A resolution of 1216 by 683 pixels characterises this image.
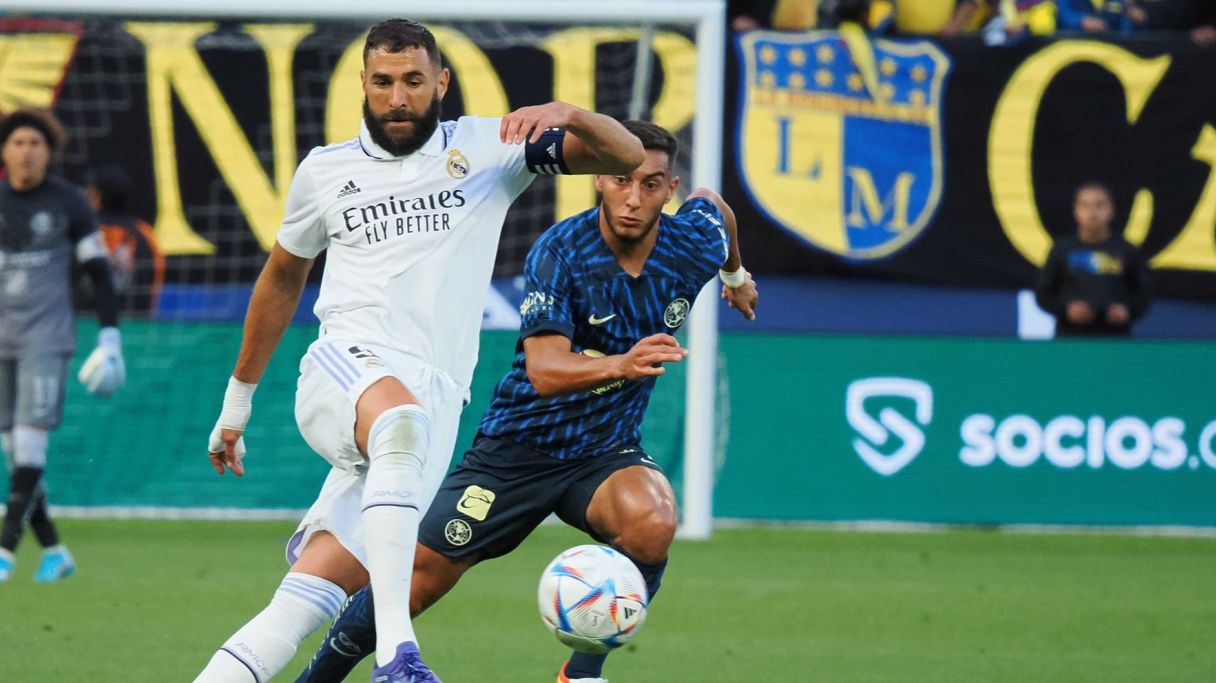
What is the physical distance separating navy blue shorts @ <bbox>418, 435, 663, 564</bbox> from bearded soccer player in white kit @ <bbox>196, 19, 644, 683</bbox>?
66 cm

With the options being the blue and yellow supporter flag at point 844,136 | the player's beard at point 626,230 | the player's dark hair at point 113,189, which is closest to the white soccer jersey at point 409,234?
the player's beard at point 626,230

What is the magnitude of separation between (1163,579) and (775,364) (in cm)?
305

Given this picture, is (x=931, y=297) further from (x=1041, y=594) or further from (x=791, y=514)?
(x=1041, y=594)

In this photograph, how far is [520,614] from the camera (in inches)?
355

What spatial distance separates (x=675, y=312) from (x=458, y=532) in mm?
1010

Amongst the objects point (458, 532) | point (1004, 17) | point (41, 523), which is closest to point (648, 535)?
point (458, 532)

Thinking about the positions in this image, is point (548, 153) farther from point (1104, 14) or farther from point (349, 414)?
point (1104, 14)

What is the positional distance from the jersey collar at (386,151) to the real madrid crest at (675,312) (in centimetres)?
103

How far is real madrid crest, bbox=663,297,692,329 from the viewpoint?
21.1ft

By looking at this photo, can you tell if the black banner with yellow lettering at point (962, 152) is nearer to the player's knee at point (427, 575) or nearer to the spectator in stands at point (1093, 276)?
the spectator in stands at point (1093, 276)

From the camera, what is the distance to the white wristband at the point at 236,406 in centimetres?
598

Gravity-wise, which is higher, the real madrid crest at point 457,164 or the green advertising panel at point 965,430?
the real madrid crest at point 457,164

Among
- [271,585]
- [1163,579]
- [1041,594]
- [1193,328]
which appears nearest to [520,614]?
[271,585]

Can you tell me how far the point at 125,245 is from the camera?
1346 centimetres
